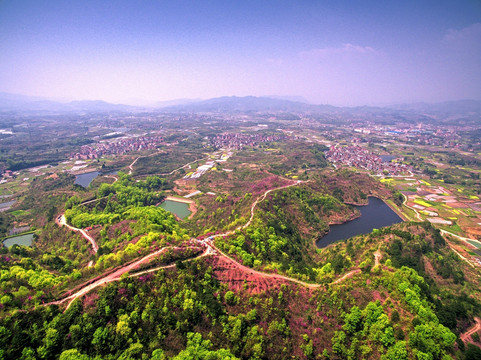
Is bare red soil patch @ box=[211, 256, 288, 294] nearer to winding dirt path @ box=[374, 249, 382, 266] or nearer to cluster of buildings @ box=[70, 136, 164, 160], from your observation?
winding dirt path @ box=[374, 249, 382, 266]

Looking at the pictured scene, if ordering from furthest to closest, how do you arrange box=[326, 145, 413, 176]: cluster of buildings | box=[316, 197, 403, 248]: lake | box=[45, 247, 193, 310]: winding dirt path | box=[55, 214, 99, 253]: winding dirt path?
box=[326, 145, 413, 176]: cluster of buildings < box=[316, 197, 403, 248]: lake < box=[55, 214, 99, 253]: winding dirt path < box=[45, 247, 193, 310]: winding dirt path

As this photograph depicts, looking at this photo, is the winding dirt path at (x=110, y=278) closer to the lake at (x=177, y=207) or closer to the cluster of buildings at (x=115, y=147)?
the lake at (x=177, y=207)

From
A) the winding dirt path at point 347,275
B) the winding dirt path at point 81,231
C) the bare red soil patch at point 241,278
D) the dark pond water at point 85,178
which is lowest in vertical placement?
the dark pond water at point 85,178

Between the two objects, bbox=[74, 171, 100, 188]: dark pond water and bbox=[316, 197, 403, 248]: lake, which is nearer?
bbox=[316, 197, 403, 248]: lake

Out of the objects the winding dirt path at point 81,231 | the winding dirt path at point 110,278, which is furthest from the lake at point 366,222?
the winding dirt path at point 81,231

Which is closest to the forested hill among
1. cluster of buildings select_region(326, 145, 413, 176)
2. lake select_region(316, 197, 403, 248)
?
lake select_region(316, 197, 403, 248)

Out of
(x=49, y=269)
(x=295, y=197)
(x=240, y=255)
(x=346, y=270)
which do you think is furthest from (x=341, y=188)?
(x=49, y=269)

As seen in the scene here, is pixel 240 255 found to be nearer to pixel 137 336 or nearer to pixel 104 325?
pixel 137 336

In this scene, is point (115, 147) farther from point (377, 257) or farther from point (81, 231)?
point (377, 257)
